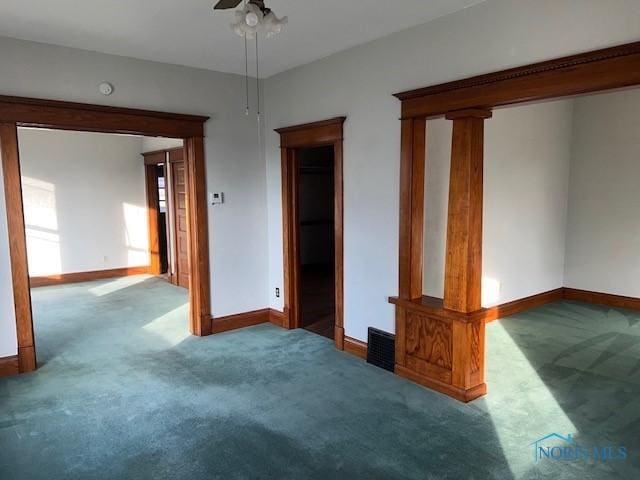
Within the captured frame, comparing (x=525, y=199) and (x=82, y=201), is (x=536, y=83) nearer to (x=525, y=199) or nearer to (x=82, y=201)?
(x=525, y=199)

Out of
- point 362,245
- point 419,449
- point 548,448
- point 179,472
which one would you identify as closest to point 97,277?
point 362,245

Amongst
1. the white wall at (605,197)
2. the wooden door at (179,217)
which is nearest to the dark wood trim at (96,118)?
the wooden door at (179,217)

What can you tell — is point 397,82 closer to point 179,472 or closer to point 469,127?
point 469,127

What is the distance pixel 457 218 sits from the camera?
328 centimetres

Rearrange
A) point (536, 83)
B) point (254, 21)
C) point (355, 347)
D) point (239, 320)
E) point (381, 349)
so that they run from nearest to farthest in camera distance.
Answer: point (254, 21) → point (536, 83) → point (381, 349) → point (355, 347) → point (239, 320)

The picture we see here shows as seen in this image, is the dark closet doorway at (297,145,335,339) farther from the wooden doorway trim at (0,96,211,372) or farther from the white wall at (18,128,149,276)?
the wooden doorway trim at (0,96,211,372)

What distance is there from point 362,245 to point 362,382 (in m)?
1.17

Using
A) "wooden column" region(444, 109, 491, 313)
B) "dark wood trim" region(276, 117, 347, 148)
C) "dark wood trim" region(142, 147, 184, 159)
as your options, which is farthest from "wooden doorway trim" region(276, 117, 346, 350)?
"dark wood trim" region(142, 147, 184, 159)

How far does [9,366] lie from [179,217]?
12.3ft

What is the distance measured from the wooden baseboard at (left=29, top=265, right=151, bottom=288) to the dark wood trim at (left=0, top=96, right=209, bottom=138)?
4027 mm

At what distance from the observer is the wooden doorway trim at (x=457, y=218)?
Answer: 9.29 ft

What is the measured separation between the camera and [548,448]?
8.77 feet

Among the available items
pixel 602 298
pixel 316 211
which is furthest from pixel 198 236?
pixel 602 298

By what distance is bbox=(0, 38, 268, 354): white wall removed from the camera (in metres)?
3.82
